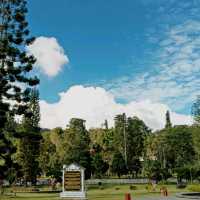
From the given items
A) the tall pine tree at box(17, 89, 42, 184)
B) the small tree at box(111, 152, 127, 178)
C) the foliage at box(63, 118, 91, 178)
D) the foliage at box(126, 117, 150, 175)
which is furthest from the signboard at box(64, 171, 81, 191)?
the foliage at box(126, 117, 150, 175)

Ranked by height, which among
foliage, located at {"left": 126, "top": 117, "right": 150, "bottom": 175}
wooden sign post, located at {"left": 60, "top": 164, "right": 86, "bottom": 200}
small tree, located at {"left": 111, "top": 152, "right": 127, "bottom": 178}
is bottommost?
wooden sign post, located at {"left": 60, "top": 164, "right": 86, "bottom": 200}

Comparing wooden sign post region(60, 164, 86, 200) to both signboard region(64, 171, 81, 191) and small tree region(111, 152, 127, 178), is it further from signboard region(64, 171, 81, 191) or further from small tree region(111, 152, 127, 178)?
small tree region(111, 152, 127, 178)

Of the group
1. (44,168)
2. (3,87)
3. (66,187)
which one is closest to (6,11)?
(3,87)

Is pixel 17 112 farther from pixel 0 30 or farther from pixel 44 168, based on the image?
pixel 44 168

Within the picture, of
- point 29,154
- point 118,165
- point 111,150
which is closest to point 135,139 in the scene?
point 111,150

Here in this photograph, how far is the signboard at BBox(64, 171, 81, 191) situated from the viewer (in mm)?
44875

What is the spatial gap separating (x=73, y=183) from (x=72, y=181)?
26 centimetres

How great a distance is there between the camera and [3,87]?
40.2 meters

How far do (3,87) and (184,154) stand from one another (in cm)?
7504

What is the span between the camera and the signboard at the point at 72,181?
44.9m

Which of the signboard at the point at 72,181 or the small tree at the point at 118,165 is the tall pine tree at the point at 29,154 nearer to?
the small tree at the point at 118,165

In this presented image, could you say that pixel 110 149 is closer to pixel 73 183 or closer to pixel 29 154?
pixel 29 154

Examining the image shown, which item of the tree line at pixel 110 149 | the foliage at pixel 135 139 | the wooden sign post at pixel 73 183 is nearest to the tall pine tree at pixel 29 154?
the tree line at pixel 110 149

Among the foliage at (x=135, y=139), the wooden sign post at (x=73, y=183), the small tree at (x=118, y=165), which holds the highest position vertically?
the foliage at (x=135, y=139)
